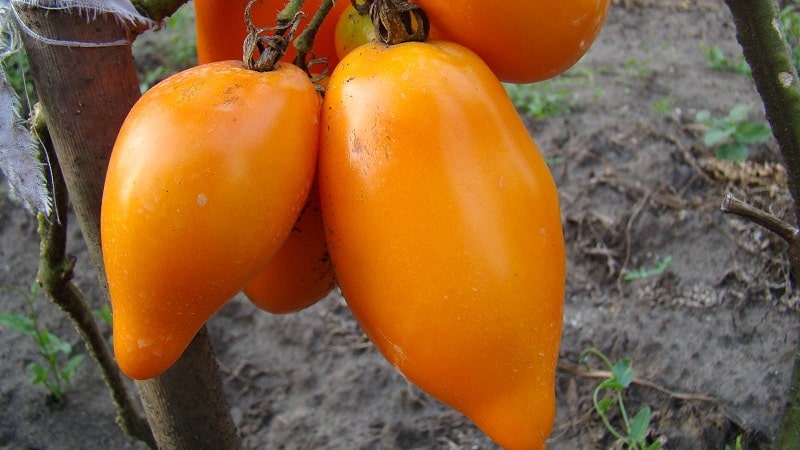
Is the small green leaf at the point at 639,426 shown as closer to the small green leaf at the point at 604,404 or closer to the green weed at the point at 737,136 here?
the small green leaf at the point at 604,404

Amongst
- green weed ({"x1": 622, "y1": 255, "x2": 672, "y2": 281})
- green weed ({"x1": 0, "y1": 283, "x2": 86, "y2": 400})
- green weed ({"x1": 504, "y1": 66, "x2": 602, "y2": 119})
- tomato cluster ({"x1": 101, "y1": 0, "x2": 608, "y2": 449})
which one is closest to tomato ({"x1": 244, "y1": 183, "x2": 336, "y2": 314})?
tomato cluster ({"x1": 101, "y1": 0, "x2": 608, "y2": 449})

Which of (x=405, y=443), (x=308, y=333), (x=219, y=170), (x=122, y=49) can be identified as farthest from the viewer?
(x=308, y=333)

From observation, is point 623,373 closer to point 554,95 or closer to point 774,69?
point 774,69

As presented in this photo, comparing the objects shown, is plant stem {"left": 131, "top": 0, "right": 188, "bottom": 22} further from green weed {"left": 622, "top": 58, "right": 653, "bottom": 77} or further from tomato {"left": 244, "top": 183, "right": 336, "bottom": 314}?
green weed {"left": 622, "top": 58, "right": 653, "bottom": 77}

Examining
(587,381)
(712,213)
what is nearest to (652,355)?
(587,381)

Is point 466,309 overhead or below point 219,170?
below

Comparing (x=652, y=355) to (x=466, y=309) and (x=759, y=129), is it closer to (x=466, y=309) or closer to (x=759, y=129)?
(x=759, y=129)

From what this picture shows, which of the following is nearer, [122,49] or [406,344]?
[406,344]
